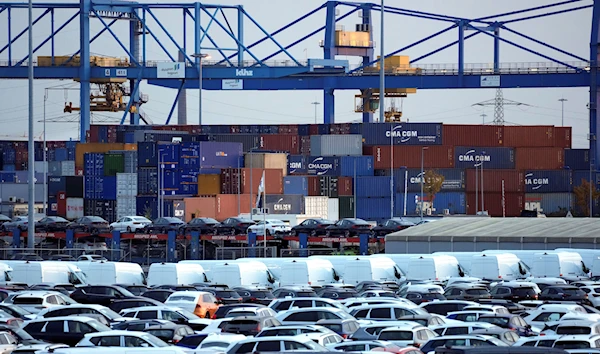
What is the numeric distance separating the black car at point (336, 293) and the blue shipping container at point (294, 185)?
47.6 meters

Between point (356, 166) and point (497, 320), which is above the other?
point (356, 166)

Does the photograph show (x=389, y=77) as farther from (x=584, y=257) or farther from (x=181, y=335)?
(x=181, y=335)

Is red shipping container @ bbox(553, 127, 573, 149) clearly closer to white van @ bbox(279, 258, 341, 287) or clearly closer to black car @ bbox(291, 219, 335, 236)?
black car @ bbox(291, 219, 335, 236)

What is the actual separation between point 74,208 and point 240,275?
162 ft

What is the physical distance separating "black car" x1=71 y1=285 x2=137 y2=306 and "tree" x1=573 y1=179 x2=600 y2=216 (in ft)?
213

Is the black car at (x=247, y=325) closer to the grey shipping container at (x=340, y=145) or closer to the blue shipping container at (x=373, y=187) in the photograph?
the blue shipping container at (x=373, y=187)

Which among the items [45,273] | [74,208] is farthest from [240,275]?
[74,208]

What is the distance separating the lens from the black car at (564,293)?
30.7m

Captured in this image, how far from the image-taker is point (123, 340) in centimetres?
1995

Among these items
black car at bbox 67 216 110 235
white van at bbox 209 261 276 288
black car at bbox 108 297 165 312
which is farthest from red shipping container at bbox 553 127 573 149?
black car at bbox 108 297 165 312

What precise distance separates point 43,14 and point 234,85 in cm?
2417

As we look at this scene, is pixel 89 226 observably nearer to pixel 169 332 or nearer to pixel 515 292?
pixel 515 292

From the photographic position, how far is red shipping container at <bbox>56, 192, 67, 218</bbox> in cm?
8512

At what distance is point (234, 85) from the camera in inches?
4542
